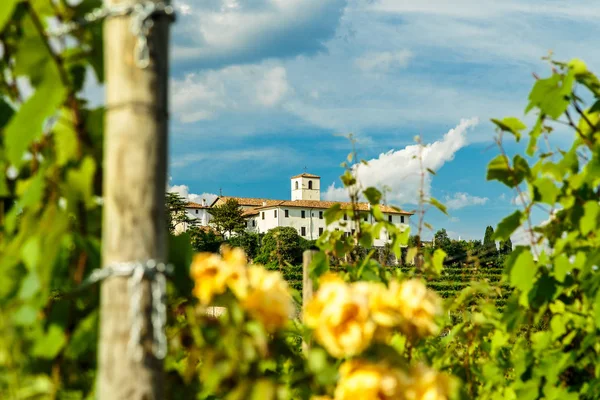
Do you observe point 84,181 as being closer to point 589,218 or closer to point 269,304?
point 269,304

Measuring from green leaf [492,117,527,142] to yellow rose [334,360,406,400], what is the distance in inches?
61.7

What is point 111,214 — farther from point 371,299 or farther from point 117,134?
point 371,299

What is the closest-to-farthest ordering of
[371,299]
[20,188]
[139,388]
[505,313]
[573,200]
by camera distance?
[139,388] → [371,299] → [20,188] → [573,200] → [505,313]

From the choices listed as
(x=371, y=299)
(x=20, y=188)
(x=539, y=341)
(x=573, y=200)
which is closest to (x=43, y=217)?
(x=20, y=188)

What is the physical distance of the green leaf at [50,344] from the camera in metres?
1.22

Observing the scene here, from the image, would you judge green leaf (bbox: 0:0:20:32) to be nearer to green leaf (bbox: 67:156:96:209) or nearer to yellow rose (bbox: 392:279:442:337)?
green leaf (bbox: 67:156:96:209)

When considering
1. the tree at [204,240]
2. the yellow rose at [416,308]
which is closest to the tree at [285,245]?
the tree at [204,240]

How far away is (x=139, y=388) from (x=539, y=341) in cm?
184

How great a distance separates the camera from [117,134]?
110 cm

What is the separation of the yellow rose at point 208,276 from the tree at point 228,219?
6018 centimetres

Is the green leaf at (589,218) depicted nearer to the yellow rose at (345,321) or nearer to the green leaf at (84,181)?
the yellow rose at (345,321)

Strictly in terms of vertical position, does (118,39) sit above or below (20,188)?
above

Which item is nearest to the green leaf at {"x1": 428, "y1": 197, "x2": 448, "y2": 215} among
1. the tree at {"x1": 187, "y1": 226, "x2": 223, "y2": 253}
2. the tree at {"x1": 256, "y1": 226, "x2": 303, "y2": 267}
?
the tree at {"x1": 256, "y1": 226, "x2": 303, "y2": 267}

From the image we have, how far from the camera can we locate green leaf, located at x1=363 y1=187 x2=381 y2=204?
2.96m
